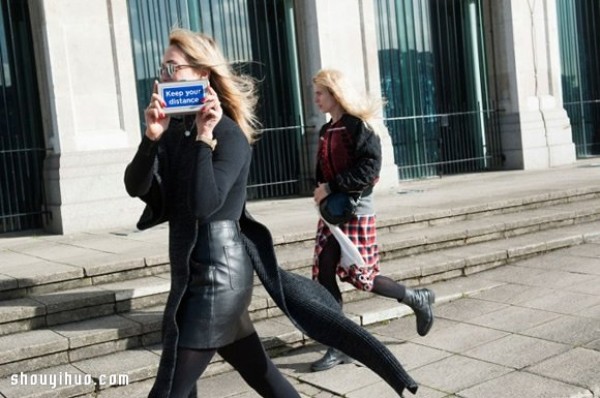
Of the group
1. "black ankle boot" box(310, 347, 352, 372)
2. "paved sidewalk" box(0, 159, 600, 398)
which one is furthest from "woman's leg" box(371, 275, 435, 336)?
"black ankle boot" box(310, 347, 352, 372)

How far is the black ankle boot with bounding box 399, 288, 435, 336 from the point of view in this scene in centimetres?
484

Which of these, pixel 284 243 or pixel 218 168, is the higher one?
pixel 218 168

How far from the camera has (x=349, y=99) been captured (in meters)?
4.64

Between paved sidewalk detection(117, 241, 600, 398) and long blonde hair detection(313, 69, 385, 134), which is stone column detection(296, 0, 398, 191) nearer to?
paved sidewalk detection(117, 241, 600, 398)

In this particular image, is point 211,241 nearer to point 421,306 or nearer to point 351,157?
point 351,157

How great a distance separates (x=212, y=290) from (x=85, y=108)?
22.5 ft

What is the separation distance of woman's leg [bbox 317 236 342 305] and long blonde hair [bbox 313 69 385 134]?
30.9 inches

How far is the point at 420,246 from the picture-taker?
717 centimetres

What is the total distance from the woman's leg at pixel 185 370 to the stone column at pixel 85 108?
6405 millimetres

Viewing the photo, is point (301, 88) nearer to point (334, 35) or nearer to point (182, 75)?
point (334, 35)

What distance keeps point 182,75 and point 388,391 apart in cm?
234

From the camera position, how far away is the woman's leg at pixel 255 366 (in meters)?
2.95

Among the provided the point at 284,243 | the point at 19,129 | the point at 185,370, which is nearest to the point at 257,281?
the point at 284,243

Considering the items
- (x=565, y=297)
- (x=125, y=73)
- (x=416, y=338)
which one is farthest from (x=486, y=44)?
(x=416, y=338)
